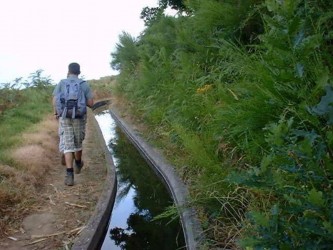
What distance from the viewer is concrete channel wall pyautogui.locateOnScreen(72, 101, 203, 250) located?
4.20 meters

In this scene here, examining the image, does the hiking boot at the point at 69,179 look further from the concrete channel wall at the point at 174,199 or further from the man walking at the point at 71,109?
the concrete channel wall at the point at 174,199

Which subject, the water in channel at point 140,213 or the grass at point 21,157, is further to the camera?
the grass at point 21,157

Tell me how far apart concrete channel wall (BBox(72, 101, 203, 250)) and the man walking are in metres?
0.86

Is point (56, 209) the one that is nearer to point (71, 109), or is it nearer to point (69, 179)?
Answer: point (69, 179)

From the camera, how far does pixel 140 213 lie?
6.05 m

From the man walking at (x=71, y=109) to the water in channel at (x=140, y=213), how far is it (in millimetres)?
1130

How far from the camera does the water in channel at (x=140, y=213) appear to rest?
16.3ft

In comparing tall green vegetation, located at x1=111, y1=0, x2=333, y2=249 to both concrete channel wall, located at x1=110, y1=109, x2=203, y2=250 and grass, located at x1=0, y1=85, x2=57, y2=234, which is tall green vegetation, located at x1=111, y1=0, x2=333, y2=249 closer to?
concrete channel wall, located at x1=110, y1=109, x2=203, y2=250

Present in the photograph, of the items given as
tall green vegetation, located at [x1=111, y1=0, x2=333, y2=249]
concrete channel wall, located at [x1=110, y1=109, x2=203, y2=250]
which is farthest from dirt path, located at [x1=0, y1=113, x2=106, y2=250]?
tall green vegetation, located at [x1=111, y1=0, x2=333, y2=249]

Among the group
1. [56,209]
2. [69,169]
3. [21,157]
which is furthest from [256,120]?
[21,157]

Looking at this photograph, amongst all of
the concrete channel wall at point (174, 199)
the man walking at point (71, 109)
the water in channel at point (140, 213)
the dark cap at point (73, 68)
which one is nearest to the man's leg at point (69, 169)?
the man walking at point (71, 109)

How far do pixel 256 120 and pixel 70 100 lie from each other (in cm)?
337

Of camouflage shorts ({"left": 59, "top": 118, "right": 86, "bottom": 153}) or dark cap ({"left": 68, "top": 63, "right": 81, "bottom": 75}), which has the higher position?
dark cap ({"left": 68, "top": 63, "right": 81, "bottom": 75})

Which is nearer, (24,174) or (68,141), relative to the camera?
(24,174)
